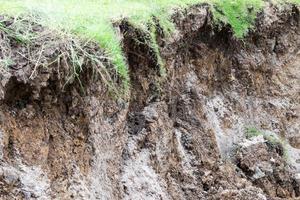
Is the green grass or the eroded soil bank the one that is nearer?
the eroded soil bank

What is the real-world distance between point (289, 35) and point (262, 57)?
1.23 m

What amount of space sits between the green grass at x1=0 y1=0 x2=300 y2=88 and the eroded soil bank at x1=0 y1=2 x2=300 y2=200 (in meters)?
0.15

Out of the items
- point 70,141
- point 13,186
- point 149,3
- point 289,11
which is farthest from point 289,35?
point 13,186

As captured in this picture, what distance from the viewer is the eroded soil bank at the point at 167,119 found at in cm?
436

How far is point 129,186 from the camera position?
5496mm

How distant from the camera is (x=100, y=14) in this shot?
218 inches

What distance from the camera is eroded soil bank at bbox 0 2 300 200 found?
4355 mm

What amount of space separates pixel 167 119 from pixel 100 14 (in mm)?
1753

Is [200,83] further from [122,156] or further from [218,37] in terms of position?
[122,156]

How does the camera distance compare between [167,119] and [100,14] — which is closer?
[100,14]

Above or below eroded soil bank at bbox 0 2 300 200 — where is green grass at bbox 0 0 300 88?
above

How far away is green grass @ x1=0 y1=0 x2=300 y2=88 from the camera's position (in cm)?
477

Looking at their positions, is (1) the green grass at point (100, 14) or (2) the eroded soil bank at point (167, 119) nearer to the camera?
(2) the eroded soil bank at point (167, 119)

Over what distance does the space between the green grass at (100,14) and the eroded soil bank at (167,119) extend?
0.15 meters
